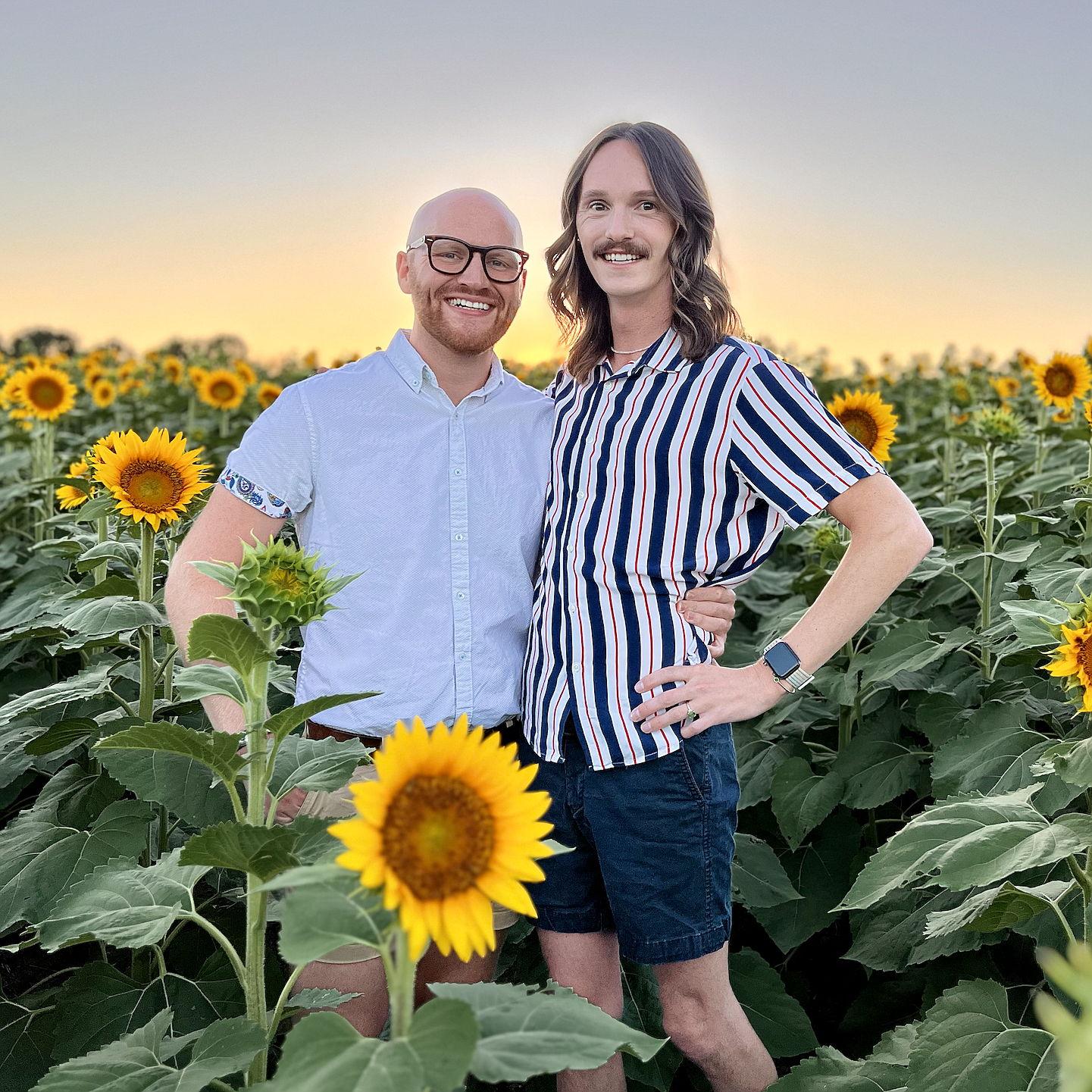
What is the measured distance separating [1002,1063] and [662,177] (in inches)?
66.3

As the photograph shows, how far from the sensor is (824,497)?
91.4 inches

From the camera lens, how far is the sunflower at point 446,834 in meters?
1.13

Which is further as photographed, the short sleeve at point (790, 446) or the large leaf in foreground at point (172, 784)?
the short sleeve at point (790, 446)

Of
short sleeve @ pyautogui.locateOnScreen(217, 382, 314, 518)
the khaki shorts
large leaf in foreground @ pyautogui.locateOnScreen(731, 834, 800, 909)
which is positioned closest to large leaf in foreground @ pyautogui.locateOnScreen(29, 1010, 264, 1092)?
the khaki shorts

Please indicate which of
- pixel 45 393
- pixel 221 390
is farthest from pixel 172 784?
pixel 221 390

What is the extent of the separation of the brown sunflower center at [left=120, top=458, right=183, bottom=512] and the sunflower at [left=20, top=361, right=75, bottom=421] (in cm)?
314

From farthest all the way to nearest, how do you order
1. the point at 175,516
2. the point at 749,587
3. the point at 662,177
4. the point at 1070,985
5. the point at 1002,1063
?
the point at 749,587, the point at 175,516, the point at 662,177, the point at 1002,1063, the point at 1070,985

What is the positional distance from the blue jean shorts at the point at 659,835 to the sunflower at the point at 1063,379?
11.3 ft

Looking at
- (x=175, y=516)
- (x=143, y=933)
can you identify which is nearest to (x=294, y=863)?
(x=143, y=933)

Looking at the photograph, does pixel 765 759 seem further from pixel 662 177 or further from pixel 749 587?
pixel 662 177

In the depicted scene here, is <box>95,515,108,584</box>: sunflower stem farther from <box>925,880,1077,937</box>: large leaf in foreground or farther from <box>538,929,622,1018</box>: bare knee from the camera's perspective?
<box>925,880,1077,937</box>: large leaf in foreground

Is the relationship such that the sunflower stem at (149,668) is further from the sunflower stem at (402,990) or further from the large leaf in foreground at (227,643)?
the sunflower stem at (402,990)

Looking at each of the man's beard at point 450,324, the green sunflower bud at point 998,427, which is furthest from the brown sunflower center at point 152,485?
the green sunflower bud at point 998,427

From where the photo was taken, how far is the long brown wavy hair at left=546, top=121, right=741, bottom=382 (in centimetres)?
247
